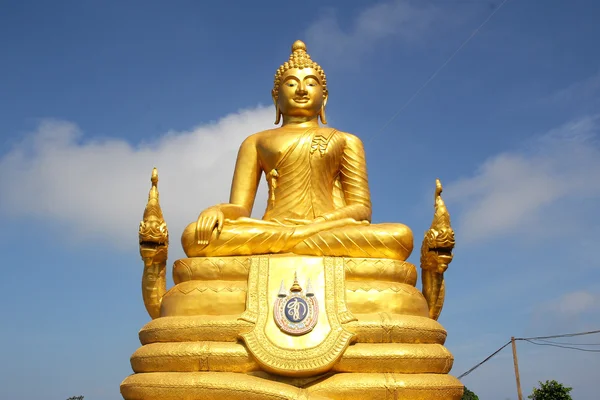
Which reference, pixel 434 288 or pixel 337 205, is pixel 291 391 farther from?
pixel 337 205

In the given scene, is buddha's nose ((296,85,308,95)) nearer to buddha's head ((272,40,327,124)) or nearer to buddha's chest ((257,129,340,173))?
buddha's head ((272,40,327,124))

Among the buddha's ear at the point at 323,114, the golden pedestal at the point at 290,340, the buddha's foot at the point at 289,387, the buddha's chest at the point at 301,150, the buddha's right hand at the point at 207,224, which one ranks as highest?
the buddha's ear at the point at 323,114

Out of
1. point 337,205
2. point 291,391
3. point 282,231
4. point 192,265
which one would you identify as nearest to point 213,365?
point 291,391

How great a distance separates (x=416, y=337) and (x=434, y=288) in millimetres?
1262

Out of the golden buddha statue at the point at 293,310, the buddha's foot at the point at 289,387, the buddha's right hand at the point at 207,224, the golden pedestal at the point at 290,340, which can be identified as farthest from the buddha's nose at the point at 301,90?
the buddha's foot at the point at 289,387

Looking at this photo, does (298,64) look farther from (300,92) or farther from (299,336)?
(299,336)

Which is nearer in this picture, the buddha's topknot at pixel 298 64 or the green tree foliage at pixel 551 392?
the buddha's topknot at pixel 298 64

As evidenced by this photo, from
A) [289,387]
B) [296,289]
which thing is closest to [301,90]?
[296,289]

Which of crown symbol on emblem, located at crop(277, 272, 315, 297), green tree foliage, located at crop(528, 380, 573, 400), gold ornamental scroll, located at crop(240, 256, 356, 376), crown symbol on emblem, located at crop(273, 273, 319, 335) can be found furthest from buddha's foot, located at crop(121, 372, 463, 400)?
green tree foliage, located at crop(528, 380, 573, 400)

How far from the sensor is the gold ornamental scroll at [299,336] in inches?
223

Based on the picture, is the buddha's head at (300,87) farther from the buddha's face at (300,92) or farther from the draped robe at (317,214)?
the draped robe at (317,214)

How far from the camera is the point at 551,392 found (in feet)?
45.4

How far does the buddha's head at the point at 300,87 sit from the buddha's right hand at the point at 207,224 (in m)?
2.42

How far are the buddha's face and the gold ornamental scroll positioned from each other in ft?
9.68
